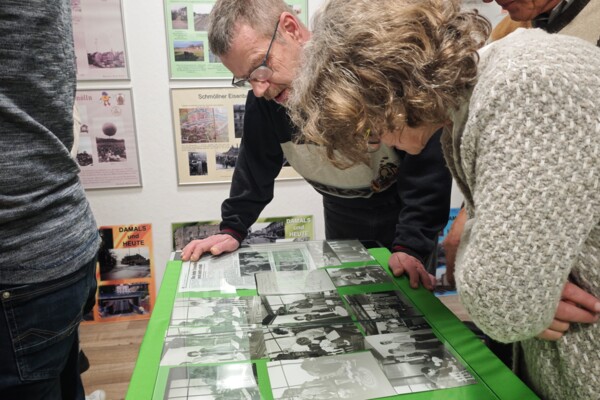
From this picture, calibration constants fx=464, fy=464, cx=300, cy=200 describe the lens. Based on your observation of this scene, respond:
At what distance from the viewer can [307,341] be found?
30.1 inches

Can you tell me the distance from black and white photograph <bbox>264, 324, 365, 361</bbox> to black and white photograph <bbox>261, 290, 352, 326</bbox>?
23 mm

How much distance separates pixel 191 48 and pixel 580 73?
1.71 m

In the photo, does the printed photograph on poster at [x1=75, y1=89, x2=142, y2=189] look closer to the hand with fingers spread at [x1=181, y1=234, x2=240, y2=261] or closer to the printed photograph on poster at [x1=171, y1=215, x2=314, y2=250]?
the printed photograph on poster at [x1=171, y1=215, x2=314, y2=250]

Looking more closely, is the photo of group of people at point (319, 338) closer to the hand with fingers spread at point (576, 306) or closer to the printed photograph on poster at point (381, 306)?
the printed photograph on poster at point (381, 306)

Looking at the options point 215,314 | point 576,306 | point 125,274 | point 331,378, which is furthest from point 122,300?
point 576,306

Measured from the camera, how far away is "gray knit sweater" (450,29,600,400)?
0.46 meters

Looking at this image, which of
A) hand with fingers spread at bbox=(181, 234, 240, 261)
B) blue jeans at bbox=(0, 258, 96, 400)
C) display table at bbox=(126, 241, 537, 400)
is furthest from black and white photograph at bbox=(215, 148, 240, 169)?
blue jeans at bbox=(0, 258, 96, 400)

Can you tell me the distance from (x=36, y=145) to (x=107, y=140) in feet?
4.10

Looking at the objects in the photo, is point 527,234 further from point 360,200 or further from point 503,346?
point 360,200

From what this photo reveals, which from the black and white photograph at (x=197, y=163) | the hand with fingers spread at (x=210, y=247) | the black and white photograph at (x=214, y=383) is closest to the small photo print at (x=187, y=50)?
the black and white photograph at (x=197, y=163)

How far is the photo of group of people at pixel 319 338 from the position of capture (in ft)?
2.18

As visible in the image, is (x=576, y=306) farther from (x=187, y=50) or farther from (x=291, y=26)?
(x=187, y=50)

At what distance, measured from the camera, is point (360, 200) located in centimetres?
136

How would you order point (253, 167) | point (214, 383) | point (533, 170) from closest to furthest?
point (533, 170)
point (214, 383)
point (253, 167)
